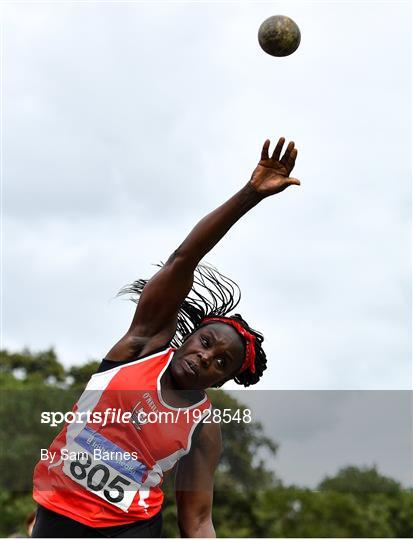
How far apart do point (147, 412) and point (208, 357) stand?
16.0 inches

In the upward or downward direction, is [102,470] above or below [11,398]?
below

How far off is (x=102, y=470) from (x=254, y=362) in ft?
3.52

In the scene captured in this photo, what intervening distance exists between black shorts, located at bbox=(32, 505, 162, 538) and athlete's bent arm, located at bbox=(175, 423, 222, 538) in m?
0.24

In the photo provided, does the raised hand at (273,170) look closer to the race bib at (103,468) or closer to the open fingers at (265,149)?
the open fingers at (265,149)

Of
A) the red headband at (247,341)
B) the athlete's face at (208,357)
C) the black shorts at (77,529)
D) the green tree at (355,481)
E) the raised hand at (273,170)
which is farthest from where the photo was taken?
the green tree at (355,481)

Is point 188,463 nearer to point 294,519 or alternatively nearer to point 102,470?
point 102,470

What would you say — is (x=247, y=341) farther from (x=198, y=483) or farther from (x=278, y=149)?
(x=278, y=149)

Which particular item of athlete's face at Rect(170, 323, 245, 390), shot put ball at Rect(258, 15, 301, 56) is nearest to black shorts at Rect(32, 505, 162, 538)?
athlete's face at Rect(170, 323, 245, 390)

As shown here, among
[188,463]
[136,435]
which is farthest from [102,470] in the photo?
[188,463]

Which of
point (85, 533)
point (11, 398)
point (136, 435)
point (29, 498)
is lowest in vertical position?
point (85, 533)

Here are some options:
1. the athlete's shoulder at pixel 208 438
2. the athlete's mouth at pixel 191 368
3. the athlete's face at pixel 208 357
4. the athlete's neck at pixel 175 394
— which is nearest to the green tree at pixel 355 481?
the athlete's shoulder at pixel 208 438

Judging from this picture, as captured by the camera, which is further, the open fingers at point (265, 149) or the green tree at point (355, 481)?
the green tree at point (355, 481)

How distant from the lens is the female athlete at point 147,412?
491 centimetres

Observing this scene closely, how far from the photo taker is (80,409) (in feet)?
16.6
